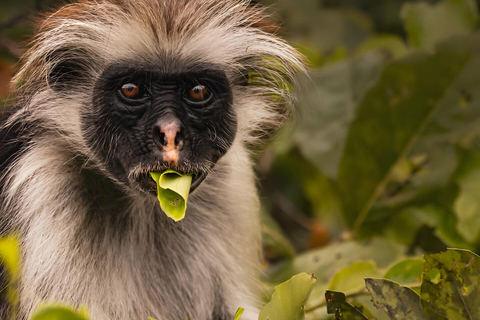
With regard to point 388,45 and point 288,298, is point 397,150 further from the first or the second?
point 288,298

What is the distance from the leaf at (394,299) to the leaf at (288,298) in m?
0.22

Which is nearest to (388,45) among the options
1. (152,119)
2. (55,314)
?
(152,119)

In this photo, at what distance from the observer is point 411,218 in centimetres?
388

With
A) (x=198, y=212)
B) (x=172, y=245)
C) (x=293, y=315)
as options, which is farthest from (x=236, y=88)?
(x=293, y=315)

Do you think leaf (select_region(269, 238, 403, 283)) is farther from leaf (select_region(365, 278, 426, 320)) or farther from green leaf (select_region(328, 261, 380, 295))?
leaf (select_region(365, 278, 426, 320))

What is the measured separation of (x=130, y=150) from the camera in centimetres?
256

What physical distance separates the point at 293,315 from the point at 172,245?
3.15ft

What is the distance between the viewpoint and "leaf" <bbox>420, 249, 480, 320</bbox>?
2.17 meters

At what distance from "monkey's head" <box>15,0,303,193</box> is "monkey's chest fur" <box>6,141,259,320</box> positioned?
Answer: 190 millimetres

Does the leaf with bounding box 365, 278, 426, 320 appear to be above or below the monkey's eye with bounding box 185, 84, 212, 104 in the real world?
below

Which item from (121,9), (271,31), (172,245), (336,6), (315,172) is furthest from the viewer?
(336,6)

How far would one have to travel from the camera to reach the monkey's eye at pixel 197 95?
8.87 feet

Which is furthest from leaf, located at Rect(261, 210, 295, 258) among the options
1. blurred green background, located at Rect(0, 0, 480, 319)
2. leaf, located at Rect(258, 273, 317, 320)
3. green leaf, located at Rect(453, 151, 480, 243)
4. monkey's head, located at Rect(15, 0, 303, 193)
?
leaf, located at Rect(258, 273, 317, 320)

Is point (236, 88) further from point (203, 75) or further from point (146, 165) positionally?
point (146, 165)
